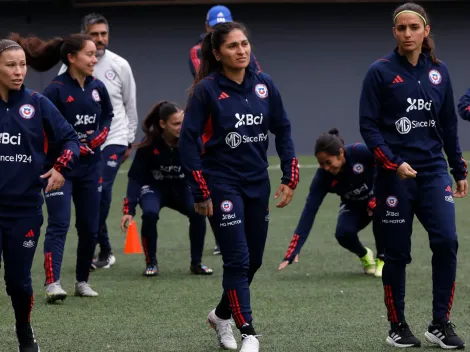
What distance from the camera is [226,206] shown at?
588 cm

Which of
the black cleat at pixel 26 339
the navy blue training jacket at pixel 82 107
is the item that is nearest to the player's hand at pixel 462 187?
the black cleat at pixel 26 339

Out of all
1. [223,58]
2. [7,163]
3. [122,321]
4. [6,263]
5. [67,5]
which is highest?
[67,5]

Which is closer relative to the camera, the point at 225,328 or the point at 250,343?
the point at 250,343

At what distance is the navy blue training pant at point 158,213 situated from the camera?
9188 millimetres

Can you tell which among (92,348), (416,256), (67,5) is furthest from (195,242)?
(67,5)

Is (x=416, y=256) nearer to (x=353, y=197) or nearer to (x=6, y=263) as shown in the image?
(x=353, y=197)

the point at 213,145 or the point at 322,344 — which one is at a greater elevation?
the point at 213,145

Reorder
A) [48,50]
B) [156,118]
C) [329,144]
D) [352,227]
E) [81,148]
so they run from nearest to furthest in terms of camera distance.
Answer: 1. [81,148]
2. [48,50]
3. [329,144]
4. [352,227]
5. [156,118]

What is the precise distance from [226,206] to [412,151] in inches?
42.5

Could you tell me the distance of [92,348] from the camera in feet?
20.0

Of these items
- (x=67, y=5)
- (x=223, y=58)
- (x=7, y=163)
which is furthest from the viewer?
(x=67, y=5)

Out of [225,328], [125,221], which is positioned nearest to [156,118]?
[125,221]

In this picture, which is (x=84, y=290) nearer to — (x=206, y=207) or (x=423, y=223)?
(x=206, y=207)

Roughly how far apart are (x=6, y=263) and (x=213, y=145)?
1292 millimetres
